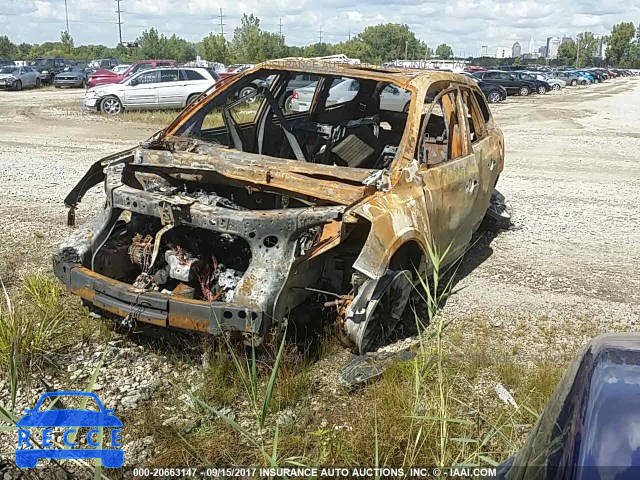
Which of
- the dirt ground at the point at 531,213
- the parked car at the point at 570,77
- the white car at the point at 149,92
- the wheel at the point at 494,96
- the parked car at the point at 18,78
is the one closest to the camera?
the dirt ground at the point at 531,213

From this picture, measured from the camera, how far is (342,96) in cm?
671

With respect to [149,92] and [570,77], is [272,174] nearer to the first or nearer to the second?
[149,92]

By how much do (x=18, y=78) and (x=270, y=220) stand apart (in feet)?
112

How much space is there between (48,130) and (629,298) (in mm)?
14586

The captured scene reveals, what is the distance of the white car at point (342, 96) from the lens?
632 centimetres

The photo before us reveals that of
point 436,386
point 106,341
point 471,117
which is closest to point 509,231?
point 471,117

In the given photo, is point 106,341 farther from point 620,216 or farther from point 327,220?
point 620,216

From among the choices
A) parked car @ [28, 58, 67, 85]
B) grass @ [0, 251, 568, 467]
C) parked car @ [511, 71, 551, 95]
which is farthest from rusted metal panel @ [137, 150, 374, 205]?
parked car @ [511, 71, 551, 95]

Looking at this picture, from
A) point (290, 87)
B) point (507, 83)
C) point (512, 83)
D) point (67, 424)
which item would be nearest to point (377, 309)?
point (67, 424)

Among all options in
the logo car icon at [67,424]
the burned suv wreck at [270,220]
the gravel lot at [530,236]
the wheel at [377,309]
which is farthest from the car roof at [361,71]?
the logo car icon at [67,424]

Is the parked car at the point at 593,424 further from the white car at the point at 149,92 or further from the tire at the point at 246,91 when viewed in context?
the white car at the point at 149,92

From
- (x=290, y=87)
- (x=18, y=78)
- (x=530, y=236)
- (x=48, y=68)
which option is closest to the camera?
(x=290, y=87)

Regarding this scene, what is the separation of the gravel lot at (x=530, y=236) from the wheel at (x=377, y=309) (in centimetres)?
31

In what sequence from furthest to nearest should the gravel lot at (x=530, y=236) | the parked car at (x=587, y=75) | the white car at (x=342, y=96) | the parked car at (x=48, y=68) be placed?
1. the parked car at (x=587, y=75)
2. the parked car at (x=48, y=68)
3. the white car at (x=342, y=96)
4. the gravel lot at (x=530, y=236)
